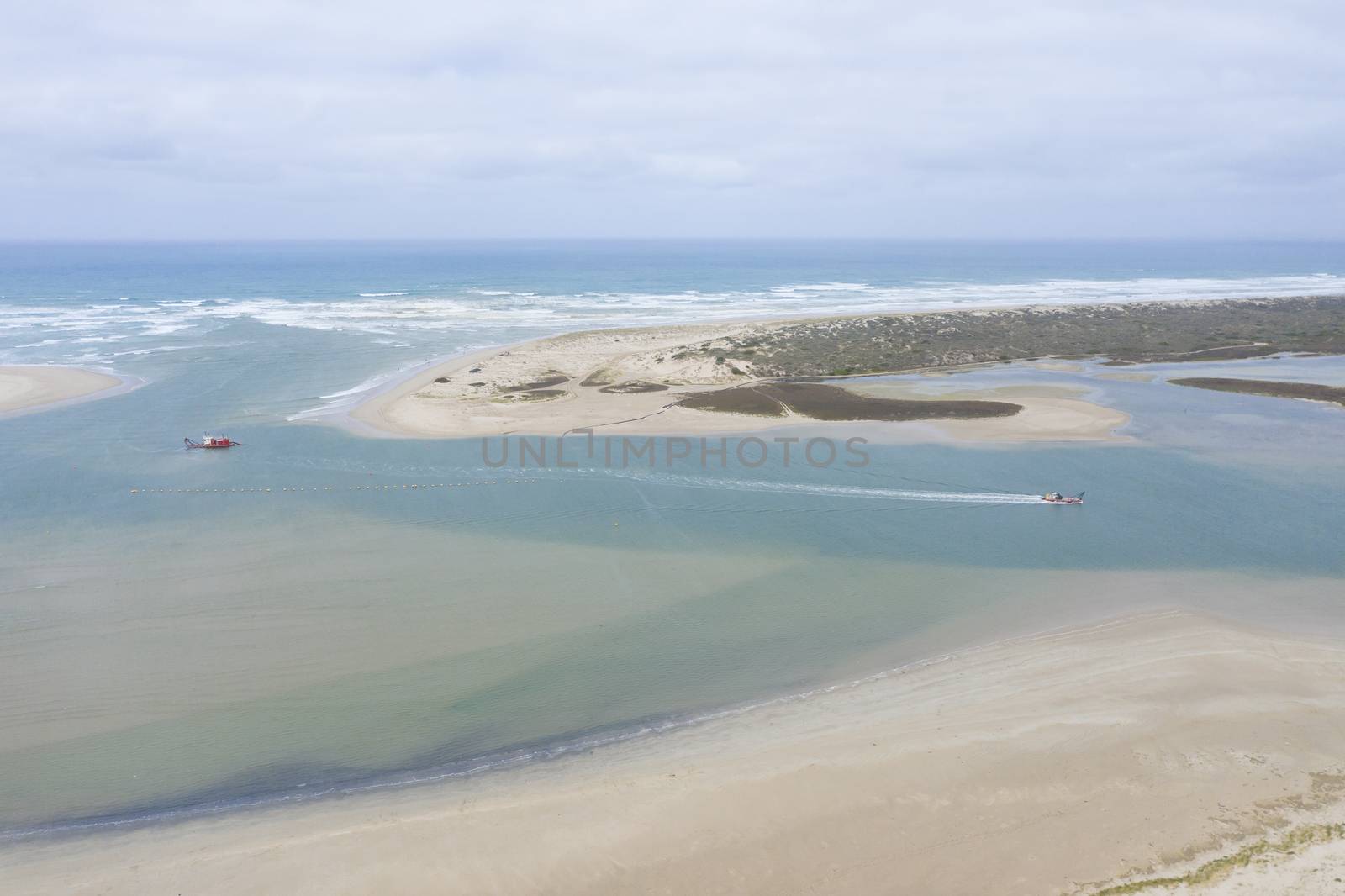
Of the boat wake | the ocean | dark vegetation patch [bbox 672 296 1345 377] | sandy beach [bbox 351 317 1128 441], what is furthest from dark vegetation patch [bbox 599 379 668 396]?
the boat wake

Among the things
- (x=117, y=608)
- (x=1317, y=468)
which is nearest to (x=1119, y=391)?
(x=1317, y=468)

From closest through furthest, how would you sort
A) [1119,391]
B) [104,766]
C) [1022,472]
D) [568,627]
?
1. [104,766]
2. [568,627]
3. [1022,472]
4. [1119,391]

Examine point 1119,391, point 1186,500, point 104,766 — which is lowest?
point 104,766

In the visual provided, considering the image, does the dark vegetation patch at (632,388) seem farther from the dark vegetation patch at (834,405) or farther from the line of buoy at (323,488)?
the line of buoy at (323,488)

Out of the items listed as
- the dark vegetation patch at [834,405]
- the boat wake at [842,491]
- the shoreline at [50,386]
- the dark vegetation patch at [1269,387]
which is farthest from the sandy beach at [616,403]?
the shoreline at [50,386]

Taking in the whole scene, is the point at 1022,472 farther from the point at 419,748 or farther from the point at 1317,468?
the point at 419,748

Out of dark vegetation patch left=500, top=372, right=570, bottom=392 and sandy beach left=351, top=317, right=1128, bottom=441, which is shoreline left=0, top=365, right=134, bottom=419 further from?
dark vegetation patch left=500, top=372, right=570, bottom=392

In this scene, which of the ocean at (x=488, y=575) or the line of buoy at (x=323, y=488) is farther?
the line of buoy at (x=323, y=488)
